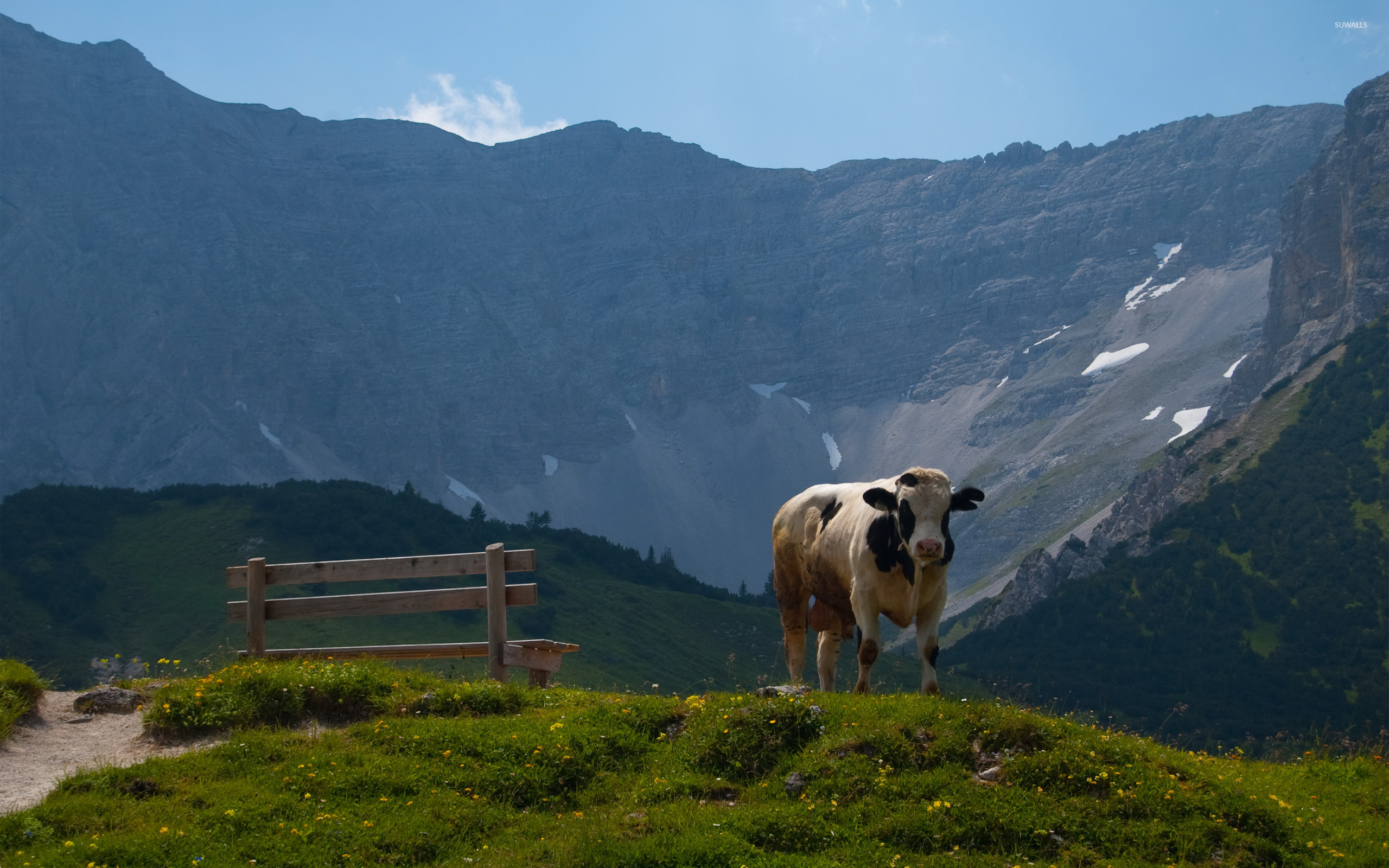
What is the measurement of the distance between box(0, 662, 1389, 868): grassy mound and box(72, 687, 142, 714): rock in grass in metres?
2.08

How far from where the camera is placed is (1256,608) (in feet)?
412

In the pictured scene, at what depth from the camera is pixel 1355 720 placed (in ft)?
329

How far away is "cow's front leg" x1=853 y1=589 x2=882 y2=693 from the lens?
42.8ft

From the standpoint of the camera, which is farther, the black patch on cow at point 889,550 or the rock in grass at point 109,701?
the rock in grass at point 109,701

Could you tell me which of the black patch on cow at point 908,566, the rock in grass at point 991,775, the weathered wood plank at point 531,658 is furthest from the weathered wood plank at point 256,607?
the rock in grass at point 991,775

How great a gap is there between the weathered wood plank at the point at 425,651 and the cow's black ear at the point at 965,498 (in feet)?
18.2

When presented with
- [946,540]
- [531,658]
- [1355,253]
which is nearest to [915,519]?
[946,540]

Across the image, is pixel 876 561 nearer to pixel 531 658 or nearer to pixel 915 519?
pixel 915 519

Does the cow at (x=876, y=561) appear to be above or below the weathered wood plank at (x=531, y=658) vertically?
above

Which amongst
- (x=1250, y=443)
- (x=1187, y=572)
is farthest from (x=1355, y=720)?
(x=1250, y=443)

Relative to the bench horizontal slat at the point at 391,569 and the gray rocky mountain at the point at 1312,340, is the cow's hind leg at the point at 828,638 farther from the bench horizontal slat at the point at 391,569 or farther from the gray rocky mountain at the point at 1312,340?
the gray rocky mountain at the point at 1312,340

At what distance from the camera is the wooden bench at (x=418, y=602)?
46.2 feet

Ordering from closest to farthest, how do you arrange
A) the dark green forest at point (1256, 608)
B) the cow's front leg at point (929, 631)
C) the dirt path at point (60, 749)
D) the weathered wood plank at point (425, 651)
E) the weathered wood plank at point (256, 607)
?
the dirt path at point (60, 749), the cow's front leg at point (929, 631), the weathered wood plank at point (425, 651), the weathered wood plank at point (256, 607), the dark green forest at point (1256, 608)

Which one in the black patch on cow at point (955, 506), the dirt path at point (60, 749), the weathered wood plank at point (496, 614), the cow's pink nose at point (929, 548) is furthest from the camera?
the weathered wood plank at point (496, 614)
